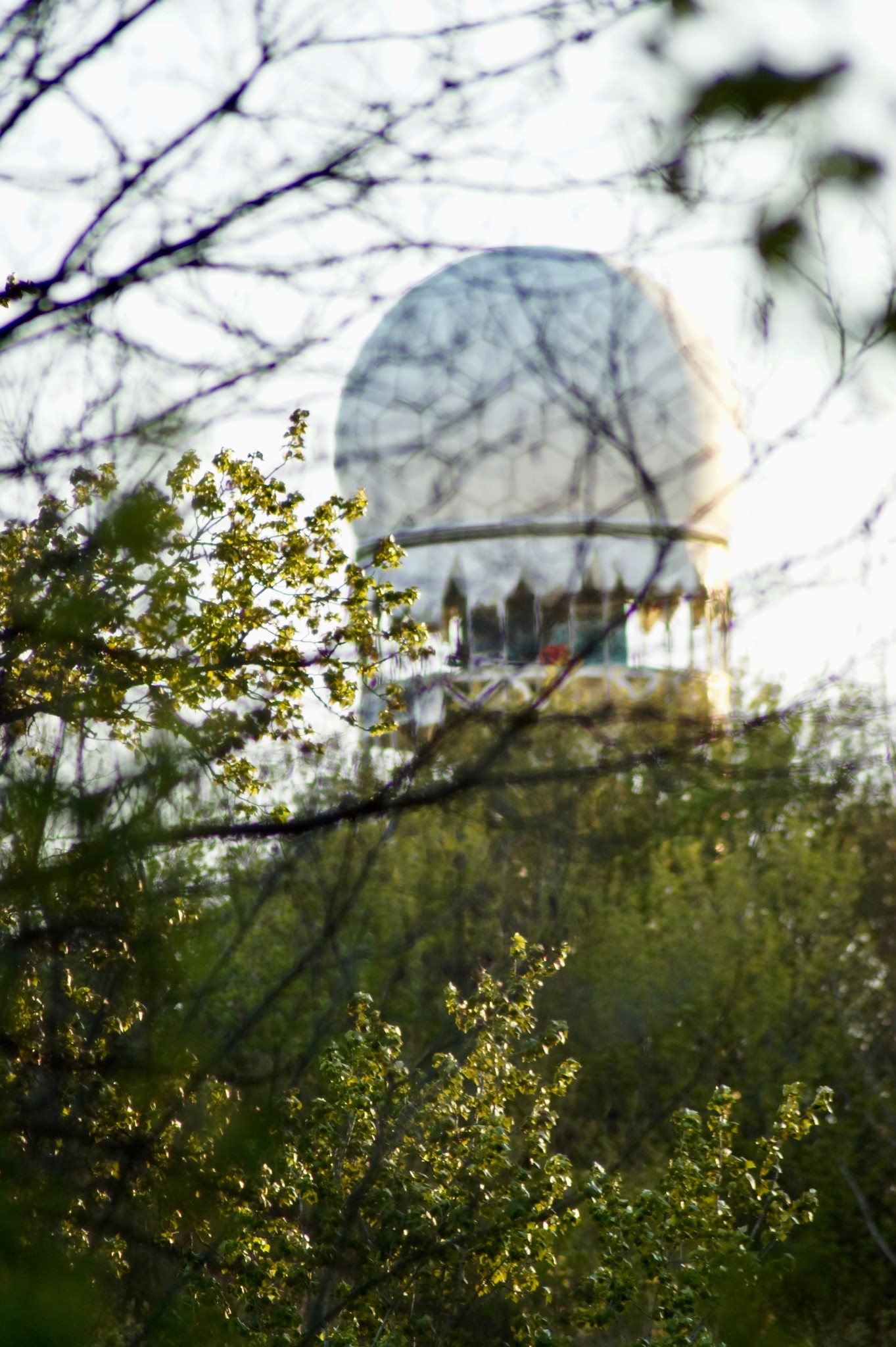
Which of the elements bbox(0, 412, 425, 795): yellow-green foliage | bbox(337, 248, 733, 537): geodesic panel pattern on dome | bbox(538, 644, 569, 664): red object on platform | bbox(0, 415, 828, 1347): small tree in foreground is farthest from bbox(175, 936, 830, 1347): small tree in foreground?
bbox(538, 644, 569, 664): red object on platform

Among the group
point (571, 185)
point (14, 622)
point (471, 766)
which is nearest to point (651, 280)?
point (571, 185)

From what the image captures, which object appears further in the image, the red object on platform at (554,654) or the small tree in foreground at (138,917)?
the red object on platform at (554,654)

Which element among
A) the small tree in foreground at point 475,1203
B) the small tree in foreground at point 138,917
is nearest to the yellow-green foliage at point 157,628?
the small tree in foreground at point 138,917

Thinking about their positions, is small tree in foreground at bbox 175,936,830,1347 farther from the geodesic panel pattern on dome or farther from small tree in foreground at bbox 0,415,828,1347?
the geodesic panel pattern on dome

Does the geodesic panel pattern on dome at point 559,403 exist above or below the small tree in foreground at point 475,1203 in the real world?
above

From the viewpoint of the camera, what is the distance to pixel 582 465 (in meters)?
2.40

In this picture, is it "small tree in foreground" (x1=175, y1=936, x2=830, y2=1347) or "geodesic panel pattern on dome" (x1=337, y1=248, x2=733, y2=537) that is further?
"small tree in foreground" (x1=175, y1=936, x2=830, y2=1347)

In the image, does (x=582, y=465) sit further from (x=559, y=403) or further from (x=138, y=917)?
(x=138, y=917)

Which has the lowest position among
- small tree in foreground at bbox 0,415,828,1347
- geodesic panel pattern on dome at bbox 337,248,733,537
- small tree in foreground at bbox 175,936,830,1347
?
small tree in foreground at bbox 175,936,830,1347

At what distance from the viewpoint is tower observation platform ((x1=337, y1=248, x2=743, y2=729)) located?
2395 mm

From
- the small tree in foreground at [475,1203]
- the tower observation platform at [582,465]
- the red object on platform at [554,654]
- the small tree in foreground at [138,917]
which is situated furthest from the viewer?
the small tree in foreground at [475,1203]

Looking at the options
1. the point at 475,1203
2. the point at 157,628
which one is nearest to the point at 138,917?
the point at 157,628

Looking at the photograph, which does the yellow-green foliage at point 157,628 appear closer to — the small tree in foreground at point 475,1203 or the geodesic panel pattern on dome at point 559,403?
the geodesic panel pattern on dome at point 559,403

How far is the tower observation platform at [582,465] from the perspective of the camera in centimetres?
239
